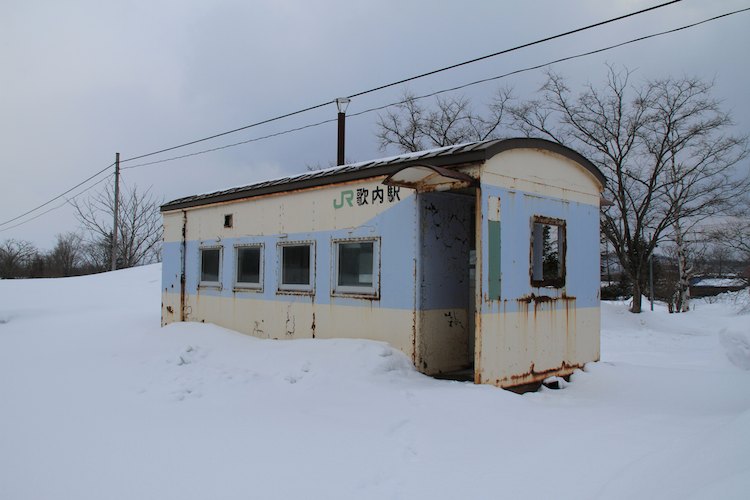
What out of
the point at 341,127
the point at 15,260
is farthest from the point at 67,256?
the point at 341,127

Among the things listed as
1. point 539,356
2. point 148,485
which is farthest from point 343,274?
point 148,485

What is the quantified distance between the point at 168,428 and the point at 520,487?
340cm

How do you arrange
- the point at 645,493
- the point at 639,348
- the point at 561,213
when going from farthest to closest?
the point at 639,348, the point at 561,213, the point at 645,493

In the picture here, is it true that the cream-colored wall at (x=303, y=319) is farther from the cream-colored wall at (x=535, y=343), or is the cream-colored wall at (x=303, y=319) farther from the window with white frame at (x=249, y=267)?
the cream-colored wall at (x=535, y=343)

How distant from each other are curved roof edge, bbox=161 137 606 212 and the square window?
1043 millimetres

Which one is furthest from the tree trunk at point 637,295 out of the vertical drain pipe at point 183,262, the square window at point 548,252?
the vertical drain pipe at point 183,262

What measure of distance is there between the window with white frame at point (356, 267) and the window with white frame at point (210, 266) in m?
3.55

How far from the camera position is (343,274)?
8047mm

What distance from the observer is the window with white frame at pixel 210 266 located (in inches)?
422

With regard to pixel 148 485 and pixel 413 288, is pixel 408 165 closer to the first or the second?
pixel 413 288

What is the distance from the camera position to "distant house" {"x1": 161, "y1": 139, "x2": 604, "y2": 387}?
666cm

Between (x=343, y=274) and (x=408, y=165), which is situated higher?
(x=408, y=165)

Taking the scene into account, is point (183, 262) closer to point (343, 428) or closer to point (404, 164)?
point (404, 164)

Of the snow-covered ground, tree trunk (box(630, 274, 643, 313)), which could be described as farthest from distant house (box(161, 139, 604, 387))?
tree trunk (box(630, 274, 643, 313))
